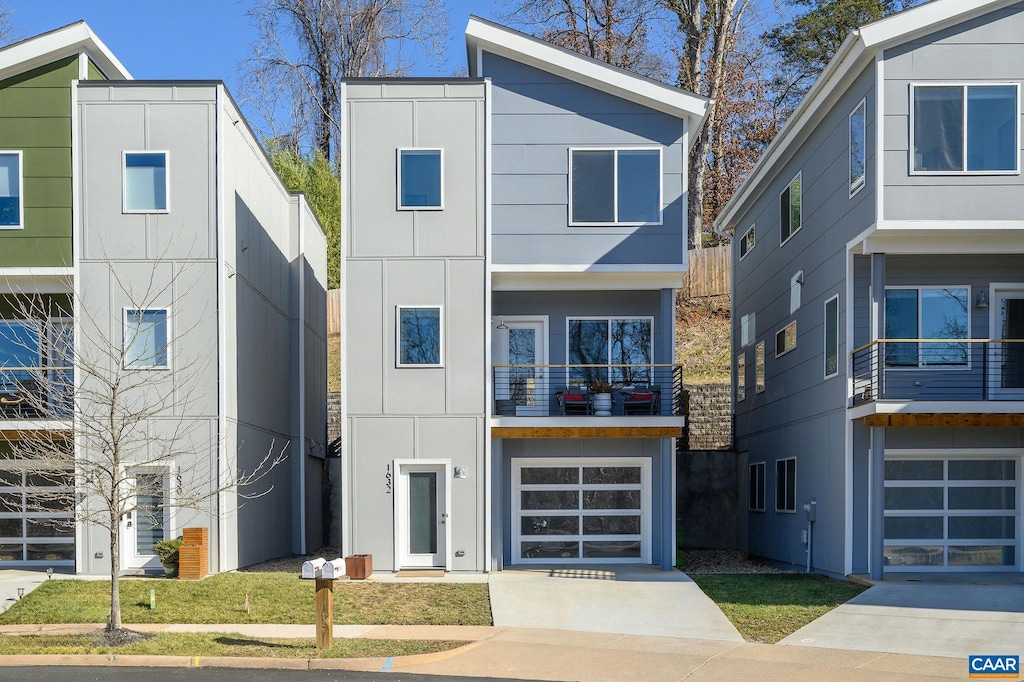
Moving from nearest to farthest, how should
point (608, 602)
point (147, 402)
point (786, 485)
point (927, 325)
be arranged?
point (608, 602), point (927, 325), point (147, 402), point (786, 485)

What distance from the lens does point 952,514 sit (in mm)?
18016

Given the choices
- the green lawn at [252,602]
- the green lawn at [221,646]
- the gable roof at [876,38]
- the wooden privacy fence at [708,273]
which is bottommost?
the green lawn at [252,602]

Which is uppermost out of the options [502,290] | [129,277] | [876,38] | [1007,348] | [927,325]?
[876,38]

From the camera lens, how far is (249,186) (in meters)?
20.7

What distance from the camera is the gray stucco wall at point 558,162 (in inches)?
752

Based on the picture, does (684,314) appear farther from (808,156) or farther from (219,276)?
(219,276)

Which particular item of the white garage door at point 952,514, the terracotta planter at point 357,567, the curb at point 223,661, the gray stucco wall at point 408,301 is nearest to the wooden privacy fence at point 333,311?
the gray stucco wall at point 408,301

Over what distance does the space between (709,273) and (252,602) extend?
24243 mm

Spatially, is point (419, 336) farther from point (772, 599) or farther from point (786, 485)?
point (786, 485)

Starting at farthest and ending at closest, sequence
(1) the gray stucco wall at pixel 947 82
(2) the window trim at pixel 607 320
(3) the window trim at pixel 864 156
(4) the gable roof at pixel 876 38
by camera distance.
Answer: (2) the window trim at pixel 607 320
(3) the window trim at pixel 864 156
(1) the gray stucco wall at pixel 947 82
(4) the gable roof at pixel 876 38

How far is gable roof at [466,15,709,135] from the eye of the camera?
62.4 feet

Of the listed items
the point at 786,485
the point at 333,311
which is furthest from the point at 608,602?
the point at 333,311

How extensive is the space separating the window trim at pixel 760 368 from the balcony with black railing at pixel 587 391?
13.1 ft

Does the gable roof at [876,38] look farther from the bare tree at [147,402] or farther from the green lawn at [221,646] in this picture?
the bare tree at [147,402]
